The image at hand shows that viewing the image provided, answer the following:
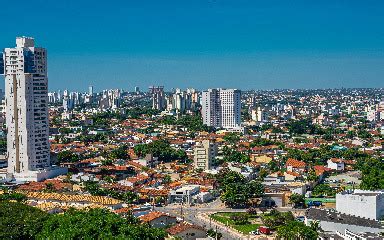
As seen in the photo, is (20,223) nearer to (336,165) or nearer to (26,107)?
(26,107)

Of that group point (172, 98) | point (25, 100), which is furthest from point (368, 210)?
point (172, 98)

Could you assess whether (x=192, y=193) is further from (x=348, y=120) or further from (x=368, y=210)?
(x=348, y=120)

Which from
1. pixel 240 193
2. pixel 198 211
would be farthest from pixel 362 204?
pixel 198 211

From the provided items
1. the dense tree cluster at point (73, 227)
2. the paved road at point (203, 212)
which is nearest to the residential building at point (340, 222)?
the paved road at point (203, 212)

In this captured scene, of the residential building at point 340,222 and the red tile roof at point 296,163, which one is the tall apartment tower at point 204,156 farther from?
the residential building at point 340,222

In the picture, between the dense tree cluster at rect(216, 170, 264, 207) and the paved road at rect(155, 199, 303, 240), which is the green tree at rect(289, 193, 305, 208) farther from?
the dense tree cluster at rect(216, 170, 264, 207)

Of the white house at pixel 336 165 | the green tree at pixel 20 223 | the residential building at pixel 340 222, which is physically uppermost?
the white house at pixel 336 165
